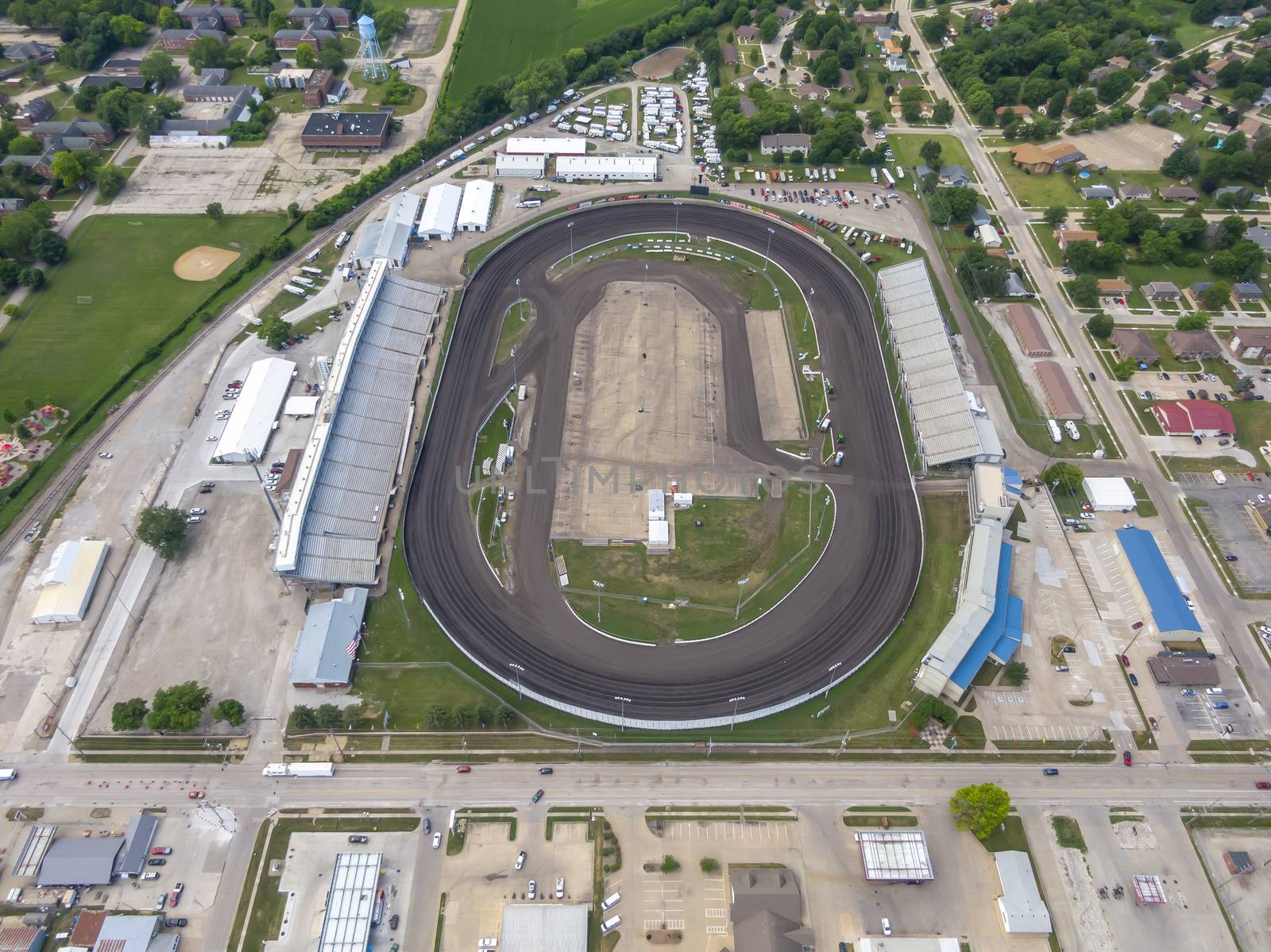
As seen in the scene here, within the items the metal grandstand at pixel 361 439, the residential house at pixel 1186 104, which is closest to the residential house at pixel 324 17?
the metal grandstand at pixel 361 439

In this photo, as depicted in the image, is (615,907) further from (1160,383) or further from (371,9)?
(371,9)

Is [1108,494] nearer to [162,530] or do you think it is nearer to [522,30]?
[162,530]

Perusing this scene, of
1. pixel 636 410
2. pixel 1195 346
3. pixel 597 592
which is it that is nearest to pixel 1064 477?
pixel 1195 346

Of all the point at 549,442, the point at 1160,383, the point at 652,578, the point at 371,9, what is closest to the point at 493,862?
the point at 652,578

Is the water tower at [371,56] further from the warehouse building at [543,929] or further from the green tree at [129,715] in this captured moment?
the warehouse building at [543,929]

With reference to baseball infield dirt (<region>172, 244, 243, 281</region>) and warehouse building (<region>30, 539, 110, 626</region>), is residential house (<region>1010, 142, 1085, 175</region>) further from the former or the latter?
warehouse building (<region>30, 539, 110, 626</region>)

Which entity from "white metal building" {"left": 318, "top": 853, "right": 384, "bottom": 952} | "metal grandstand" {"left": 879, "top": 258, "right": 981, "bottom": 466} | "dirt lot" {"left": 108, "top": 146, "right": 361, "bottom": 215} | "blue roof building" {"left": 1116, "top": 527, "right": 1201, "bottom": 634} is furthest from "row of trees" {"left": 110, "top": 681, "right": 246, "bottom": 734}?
"blue roof building" {"left": 1116, "top": 527, "right": 1201, "bottom": 634}
